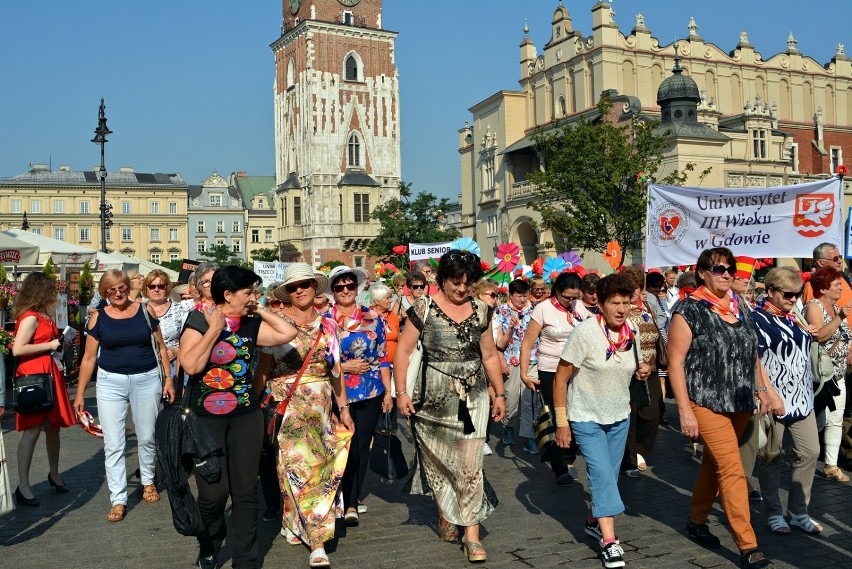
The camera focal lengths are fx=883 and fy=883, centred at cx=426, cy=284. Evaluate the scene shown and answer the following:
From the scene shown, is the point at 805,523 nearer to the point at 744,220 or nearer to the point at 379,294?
the point at 379,294

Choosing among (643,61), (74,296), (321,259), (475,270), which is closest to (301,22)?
(321,259)

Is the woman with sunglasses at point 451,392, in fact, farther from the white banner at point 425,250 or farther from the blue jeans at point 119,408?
the white banner at point 425,250

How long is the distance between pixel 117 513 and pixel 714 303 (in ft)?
15.5

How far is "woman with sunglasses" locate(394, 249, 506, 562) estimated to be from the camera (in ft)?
19.5

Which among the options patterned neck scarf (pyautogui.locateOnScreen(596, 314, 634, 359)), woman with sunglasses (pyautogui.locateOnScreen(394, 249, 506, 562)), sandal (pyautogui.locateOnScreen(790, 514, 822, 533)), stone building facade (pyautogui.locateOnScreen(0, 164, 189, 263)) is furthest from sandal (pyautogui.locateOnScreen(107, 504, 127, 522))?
stone building facade (pyautogui.locateOnScreen(0, 164, 189, 263))

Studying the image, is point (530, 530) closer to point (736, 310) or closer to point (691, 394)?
point (691, 394)

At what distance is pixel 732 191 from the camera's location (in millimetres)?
11281

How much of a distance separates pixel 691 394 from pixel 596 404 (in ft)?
1.97

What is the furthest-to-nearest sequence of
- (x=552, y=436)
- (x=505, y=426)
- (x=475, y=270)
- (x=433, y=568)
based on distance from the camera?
1. (x=505, y=426)
2. (x=552, y=436)
3. (x=475, y=270)
4. (x=433, y=568)

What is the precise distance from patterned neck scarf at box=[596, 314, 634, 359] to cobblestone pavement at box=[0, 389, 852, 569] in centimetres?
132

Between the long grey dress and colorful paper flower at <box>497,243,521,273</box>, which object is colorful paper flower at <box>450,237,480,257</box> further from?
the long grey dress

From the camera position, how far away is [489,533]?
6.27m

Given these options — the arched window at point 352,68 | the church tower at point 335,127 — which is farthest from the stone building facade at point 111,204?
the arched window at point 352,68

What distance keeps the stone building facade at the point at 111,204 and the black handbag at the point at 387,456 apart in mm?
97662
